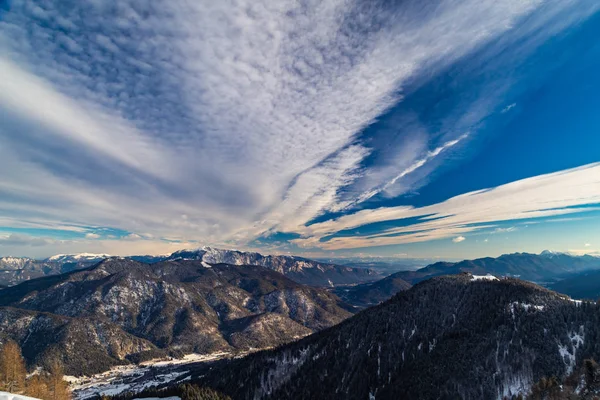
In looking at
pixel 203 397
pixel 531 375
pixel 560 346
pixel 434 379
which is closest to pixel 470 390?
pixel 434 379

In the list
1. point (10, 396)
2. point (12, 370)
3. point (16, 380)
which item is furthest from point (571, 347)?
point (12, 370)

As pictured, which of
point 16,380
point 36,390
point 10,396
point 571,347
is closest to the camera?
point 10,396

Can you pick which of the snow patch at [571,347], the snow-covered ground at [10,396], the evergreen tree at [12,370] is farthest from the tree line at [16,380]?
the snow patch at [571,347]

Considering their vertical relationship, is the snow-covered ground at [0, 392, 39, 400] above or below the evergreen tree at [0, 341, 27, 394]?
above

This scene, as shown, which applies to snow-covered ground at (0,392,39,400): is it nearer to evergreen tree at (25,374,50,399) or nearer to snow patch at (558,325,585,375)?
evergreen tree at (25,374,50,399)

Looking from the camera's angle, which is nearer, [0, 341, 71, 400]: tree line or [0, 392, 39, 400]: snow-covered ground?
[0, 392, 39, 400]: snow-covered ground

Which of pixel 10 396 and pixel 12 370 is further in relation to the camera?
pixel 12 370

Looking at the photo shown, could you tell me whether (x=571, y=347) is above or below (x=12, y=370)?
below

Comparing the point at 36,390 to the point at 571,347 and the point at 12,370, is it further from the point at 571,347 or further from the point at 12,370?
the point at 571,347

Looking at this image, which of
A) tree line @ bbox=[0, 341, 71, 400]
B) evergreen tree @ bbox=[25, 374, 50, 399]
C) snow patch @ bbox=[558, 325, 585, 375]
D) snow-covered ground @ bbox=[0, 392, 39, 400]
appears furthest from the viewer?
snow patch @ bbox=[558, 325, 585, 375]

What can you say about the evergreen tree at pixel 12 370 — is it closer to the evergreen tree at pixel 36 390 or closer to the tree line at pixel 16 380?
the tree line at pixel 16 380

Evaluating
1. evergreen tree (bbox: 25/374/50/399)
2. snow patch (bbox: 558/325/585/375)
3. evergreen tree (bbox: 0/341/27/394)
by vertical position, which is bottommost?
snow patch (bbox: 558/325/585/375)

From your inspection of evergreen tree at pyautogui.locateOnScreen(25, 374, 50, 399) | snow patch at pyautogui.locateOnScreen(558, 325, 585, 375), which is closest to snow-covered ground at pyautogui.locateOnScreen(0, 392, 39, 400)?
evergreen tree at pyautogui.locateOnScreen(25, 374, 50, 399)
